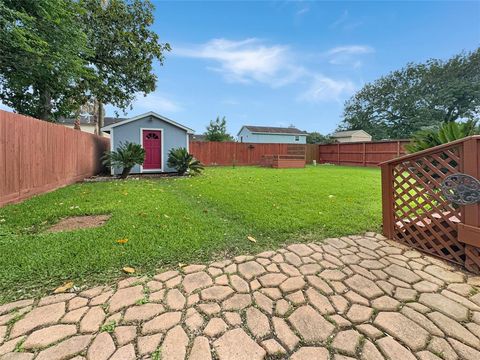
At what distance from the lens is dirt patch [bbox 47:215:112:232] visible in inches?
134

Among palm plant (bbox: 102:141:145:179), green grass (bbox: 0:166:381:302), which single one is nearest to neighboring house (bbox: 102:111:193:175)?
palm plant (bbox: 102:141:145:179)

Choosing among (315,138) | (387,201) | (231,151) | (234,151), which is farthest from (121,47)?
(315,138)

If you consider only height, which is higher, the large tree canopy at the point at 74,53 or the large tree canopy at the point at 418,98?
the large tree canopy at the point at 418,98

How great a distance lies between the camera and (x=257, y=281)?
7.06ft

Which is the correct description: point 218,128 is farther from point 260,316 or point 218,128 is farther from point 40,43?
point 260,316

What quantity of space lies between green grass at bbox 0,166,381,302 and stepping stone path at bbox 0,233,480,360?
32 centimetres

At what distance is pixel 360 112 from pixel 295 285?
36913 millimetres

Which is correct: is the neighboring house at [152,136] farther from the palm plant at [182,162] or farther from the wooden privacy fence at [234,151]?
the wooden privacy fence at [234,151]

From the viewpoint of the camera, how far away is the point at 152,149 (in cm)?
1098

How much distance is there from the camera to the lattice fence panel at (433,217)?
8.43ft

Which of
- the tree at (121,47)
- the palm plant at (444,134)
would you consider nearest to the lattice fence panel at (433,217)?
the palm plant at (444,134)

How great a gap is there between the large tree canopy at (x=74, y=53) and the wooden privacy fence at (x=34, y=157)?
2.28m

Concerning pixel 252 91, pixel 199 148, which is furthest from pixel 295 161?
pixel 252 91

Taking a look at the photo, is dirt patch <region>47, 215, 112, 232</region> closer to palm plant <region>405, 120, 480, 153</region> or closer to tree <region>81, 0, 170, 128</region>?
palm plant <region>405, 120, 480, 153</region>
